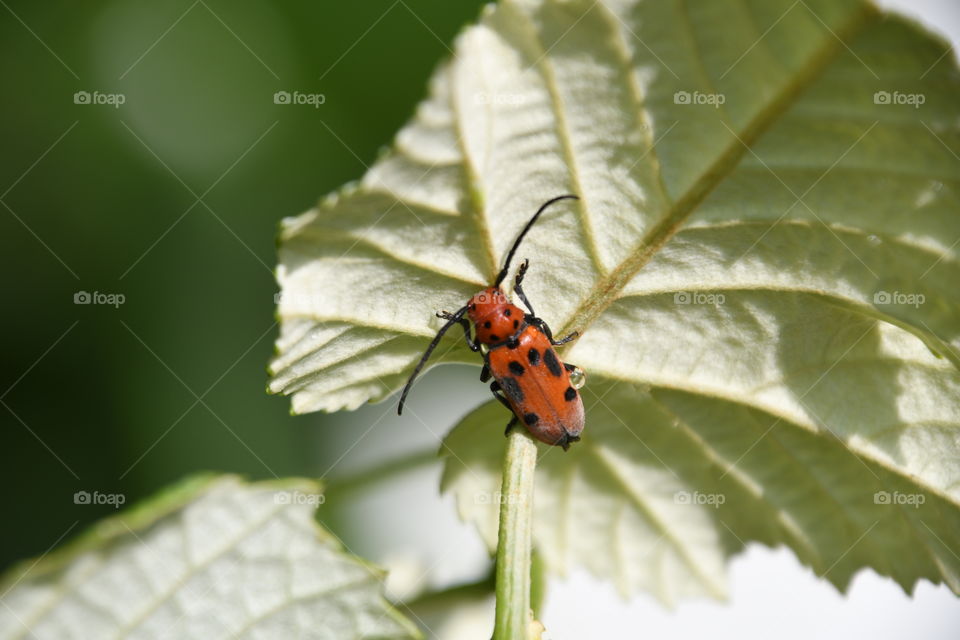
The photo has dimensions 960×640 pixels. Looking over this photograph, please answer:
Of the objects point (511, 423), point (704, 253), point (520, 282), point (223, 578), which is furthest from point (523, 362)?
point (223, 578)

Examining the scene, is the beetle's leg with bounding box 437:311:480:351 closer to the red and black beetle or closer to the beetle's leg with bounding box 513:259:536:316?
the red and black beetle

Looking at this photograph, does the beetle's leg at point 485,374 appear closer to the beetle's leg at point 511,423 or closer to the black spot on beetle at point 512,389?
the black spot on beetle at point 512,389

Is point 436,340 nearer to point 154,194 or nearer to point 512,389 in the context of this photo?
point 512,389

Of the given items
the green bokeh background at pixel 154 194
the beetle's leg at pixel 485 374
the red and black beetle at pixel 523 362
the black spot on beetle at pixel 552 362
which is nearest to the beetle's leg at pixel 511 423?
the red and black beetle at pixel 523 362

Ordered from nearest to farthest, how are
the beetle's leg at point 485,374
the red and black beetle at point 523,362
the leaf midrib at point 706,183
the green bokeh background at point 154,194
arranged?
the leaf midrib at point 706,183
the red and black beetle at point 523,362
the beetle's leg at point 485,374
the green bokeh background at point 154,194

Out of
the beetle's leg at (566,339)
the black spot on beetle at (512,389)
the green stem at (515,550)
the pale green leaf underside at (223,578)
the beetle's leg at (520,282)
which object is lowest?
the pale green leaf underside at (223,578)

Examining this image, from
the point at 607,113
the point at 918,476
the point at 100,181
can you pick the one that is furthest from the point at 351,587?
the point at 100,181

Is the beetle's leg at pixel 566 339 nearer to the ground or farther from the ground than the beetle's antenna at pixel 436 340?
farther from the ground
